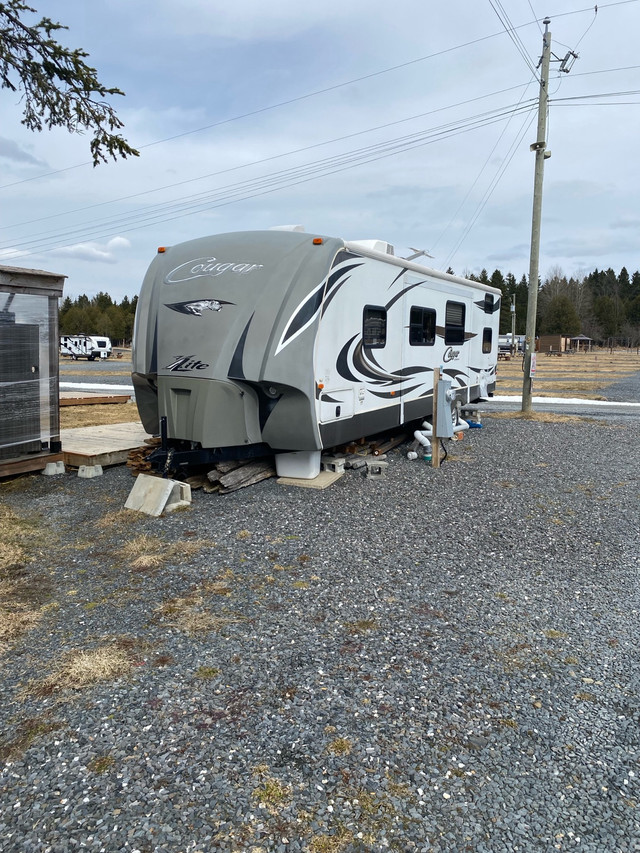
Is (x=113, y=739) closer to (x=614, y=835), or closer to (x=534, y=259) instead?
(x=614, y=835)

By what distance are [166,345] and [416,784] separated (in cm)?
535

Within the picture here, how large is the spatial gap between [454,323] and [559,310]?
63.8 metres

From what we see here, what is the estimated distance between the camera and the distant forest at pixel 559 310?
6725cm

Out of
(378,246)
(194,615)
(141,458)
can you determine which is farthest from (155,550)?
(378,246)

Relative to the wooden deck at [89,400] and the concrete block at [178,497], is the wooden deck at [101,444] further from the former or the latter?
the wooden deck at [89,400]

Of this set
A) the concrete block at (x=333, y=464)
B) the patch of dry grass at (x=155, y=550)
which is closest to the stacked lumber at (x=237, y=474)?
the concrete block at (x=333, y=464)

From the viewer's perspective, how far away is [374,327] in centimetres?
773

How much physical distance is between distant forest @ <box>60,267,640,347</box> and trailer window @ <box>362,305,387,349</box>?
191ft

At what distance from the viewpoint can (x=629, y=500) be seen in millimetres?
6758

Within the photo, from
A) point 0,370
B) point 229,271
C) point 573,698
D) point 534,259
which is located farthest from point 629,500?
point 534,259

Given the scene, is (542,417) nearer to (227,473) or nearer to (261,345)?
(227,473)

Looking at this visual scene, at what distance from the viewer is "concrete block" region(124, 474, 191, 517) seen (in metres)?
6.09

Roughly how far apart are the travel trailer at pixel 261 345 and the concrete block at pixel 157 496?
0.27 meters

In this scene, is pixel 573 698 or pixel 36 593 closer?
pixel 573 698
